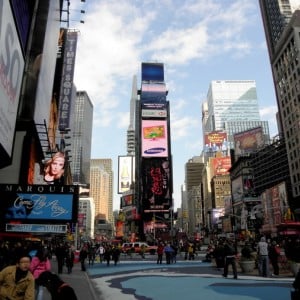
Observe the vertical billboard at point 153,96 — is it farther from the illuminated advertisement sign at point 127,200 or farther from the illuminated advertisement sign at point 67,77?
the illuminated advertisement sign at point 67,77

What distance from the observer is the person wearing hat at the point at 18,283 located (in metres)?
5.39

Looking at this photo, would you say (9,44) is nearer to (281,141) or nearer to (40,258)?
(40,258)

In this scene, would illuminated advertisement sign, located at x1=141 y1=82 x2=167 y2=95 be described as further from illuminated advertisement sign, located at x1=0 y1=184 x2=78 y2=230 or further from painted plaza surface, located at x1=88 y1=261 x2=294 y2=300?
painted plaza surface, located at x1=88 y1=261 x2=294 y2=300

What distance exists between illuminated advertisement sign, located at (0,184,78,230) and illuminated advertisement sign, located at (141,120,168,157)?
105 metres

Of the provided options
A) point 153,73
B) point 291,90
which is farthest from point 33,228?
point 153,73

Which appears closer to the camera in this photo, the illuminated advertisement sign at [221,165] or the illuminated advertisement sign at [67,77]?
the illuminated advertisement sign at [67,77]

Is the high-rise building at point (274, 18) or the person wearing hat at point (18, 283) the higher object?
the high-rise building at point (274, 18)

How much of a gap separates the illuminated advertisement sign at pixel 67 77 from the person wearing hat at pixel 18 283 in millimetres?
45792

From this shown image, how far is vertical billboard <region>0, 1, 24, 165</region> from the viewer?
50.9 ft

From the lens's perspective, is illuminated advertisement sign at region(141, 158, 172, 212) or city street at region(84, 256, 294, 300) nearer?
city street at region(84, 256, 294, 300)

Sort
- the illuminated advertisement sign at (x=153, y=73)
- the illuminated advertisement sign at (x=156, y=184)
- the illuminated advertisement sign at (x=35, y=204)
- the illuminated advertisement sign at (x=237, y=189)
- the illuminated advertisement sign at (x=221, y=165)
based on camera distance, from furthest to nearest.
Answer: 1. the illuminated advertisement sign at (x=221, y=165)
2. the illuminated advertisement sign at (x=153, y=73)
3. the illuminated advertisement sign at (x=237, y=189)
4. the illuminated advertisement sign at (x=156, y=184)
5. the illuminated advertisement sign at (x=35, y=204)

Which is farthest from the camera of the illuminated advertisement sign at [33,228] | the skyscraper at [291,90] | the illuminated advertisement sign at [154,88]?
the illuminated advertisement sign at [154,88]

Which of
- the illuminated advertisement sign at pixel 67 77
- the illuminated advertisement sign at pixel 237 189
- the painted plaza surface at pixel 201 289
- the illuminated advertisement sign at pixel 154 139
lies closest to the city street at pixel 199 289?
the painted plaza surface at pixel 201 289

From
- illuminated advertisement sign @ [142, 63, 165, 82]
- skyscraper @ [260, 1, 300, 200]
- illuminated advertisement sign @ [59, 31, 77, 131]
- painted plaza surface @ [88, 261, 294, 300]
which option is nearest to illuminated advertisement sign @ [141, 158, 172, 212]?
illuminated advertisement sign @ [142, 63, 165, 82]
